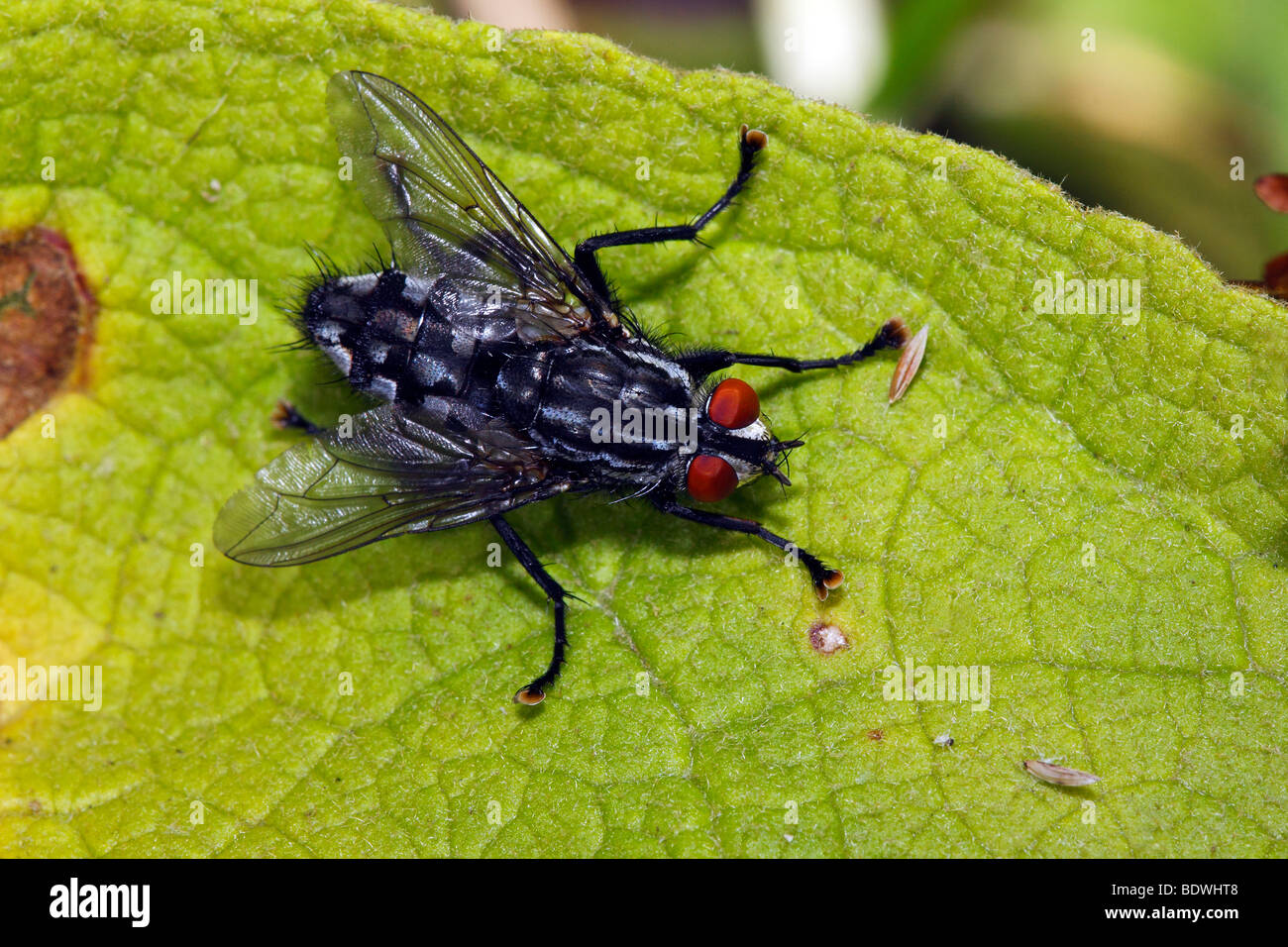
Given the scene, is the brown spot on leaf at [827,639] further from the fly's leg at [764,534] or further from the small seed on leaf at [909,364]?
the small seed on leaf at [909,364]

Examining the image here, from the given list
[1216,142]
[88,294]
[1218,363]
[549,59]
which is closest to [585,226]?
[549,59]

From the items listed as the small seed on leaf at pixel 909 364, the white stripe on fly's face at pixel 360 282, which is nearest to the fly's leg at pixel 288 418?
the white stripe on fly's face at pixel 360 282

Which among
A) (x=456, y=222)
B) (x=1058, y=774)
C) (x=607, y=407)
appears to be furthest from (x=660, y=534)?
(x=1058, y=774)

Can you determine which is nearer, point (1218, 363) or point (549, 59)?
point (1218, 363)

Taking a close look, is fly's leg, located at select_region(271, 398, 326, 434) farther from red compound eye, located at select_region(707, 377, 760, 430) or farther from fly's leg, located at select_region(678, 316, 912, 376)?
red compound eye, located at select_region(707, 377, 760, 430)

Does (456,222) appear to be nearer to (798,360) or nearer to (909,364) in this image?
(798,360)

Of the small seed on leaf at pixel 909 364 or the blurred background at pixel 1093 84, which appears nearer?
the small seed on leaf at pixel 909 364

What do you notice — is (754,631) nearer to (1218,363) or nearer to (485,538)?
(485,538)
